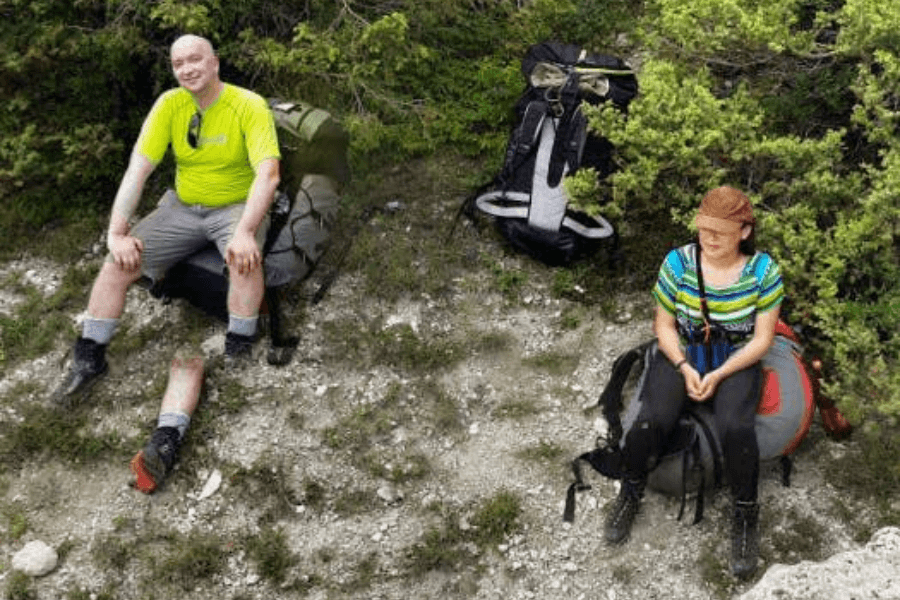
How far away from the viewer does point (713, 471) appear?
16.4 feet

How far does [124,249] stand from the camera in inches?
232

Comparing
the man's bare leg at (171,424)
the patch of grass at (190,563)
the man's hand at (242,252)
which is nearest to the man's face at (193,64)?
the man's hand at (242,252)

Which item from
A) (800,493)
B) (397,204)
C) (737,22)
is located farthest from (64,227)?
(800,493)

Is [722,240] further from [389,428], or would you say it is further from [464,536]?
[389,428]

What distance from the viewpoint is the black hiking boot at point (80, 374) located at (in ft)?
20.4

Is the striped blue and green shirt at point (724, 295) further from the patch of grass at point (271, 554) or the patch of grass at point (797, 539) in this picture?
the patch of grass at point (271, 554)

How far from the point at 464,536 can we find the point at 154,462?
2.01m

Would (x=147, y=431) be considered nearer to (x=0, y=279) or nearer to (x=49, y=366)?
(x=49, y=366)

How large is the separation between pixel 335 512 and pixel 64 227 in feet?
12.4

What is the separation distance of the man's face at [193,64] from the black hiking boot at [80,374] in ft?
6.29

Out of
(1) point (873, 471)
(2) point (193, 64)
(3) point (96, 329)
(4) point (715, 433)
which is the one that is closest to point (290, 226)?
(2) point (193, 64)

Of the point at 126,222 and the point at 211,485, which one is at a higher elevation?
the point at 126,222

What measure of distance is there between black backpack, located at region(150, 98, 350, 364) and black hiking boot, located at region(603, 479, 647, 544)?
258 cm

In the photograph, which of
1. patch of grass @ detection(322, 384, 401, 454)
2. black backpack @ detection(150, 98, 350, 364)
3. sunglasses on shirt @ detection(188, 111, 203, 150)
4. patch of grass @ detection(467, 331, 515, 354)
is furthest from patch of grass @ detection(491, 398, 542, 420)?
sunglasses on shirt @ detection(188, 111, 203, 150)
